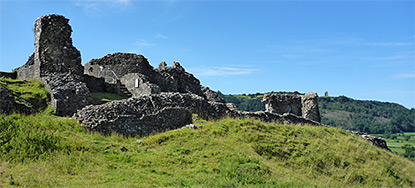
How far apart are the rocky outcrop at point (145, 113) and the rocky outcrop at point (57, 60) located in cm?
368

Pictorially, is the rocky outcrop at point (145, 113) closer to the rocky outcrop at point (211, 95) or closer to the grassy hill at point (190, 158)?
the grassy hill at point (190, 158)

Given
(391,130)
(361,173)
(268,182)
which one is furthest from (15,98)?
(391,130)

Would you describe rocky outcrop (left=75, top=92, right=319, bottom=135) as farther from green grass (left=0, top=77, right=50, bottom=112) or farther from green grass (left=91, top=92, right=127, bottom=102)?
green grass (left=91, top=92, right=127, bottom=102)

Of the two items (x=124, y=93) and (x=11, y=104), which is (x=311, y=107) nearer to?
(x=124, y=93)

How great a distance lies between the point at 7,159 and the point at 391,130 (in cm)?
12740

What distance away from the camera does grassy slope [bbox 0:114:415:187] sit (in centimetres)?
997

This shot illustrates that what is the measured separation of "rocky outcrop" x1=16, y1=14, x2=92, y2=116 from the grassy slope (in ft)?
15.0

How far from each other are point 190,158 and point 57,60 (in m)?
12.6

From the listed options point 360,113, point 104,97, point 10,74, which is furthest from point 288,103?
point 360,113

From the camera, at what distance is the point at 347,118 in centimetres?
13100

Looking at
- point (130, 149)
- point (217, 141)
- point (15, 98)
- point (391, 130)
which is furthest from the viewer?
point (391, 130)

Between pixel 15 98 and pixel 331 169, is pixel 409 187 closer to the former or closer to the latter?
pixel 331 169

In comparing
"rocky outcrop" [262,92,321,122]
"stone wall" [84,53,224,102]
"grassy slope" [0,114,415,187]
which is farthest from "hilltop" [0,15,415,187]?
"rocky outcrop" [262,92,321,122]

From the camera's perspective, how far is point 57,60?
20.7 m
